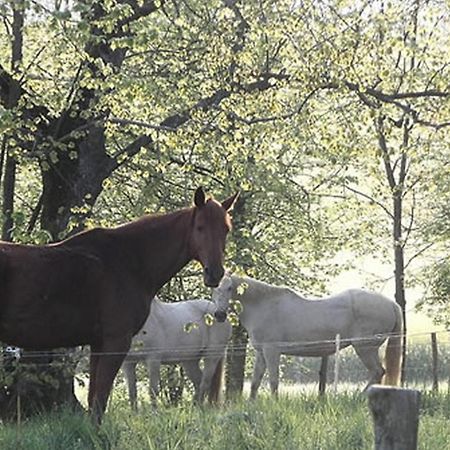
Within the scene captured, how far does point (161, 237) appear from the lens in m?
8.06

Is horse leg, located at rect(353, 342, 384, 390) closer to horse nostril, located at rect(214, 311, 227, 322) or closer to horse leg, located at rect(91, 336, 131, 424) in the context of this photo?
horse nostril, located at rect(214, 311, 227, 322)

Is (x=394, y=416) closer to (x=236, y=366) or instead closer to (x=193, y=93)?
(x=193, y=93)

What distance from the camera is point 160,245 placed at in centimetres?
805

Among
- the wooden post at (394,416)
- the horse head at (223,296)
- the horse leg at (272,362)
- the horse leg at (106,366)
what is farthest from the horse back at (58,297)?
the horse leg at (272,362)

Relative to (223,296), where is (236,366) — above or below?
below

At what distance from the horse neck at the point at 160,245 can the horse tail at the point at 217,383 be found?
505 cm

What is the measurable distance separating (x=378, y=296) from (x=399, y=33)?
409 cm

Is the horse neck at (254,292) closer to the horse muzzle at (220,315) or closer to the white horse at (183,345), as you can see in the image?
the white horse at (183,345)

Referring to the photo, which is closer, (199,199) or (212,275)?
(212,275)

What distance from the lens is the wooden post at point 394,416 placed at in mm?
4297

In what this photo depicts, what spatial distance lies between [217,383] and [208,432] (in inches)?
241

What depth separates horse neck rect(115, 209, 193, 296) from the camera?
26.2ft

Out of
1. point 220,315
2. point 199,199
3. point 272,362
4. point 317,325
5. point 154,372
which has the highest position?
point 199,199

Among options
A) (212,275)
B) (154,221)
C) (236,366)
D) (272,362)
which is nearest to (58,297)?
(154,221)
